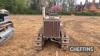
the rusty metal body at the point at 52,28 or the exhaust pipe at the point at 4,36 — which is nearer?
the rusty metal body at the point at 52,28

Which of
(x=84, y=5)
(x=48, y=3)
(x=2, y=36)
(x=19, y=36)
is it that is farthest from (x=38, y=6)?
(x=2, y=36)

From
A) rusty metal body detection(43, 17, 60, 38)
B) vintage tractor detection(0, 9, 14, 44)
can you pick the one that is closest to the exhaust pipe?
vintage tractor detection(0, 9, 14, 44)

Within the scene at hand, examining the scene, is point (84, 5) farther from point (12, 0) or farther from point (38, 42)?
point (38, 42)

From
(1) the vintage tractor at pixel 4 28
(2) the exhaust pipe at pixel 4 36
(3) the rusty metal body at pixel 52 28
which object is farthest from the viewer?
(1) the vintage tractor at pixel 4 28

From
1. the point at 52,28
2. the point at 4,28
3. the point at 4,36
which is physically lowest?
the point at 4,36

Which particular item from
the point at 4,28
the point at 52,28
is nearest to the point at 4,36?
the point at 4,28

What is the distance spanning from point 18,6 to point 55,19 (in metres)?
26.1

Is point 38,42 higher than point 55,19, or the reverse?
point 55,19

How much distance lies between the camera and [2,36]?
1131 centimetres

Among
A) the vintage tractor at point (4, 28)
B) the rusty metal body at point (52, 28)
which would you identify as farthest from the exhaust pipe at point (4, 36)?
the rusty metal body at point (52, 28)

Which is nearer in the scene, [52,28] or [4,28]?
[52,28]

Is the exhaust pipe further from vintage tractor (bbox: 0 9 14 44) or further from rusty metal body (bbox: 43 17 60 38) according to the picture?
rusty metal body (bbox: 43 17 60 38)

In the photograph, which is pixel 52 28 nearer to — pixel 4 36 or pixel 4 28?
pixel 4 36

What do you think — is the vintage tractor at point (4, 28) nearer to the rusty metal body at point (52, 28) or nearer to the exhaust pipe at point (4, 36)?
the exhaust pipe at point (4, 36)
